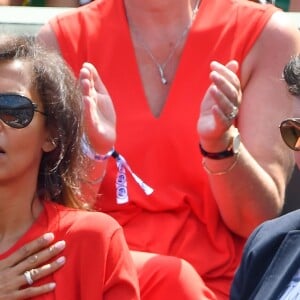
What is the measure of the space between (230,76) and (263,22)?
421 mm

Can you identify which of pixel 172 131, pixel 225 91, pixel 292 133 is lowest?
pixel 172 131

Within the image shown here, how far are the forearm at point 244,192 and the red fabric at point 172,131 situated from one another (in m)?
0.06

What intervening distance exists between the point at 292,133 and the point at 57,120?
0.54m

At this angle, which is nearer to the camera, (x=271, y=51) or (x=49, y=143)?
(x=49, y=143)

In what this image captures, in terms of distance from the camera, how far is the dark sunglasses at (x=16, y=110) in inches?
91.3

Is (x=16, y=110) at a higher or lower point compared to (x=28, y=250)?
higher

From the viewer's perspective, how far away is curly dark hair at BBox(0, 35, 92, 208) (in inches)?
95.8

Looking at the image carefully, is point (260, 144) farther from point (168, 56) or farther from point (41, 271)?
point (41, 271)

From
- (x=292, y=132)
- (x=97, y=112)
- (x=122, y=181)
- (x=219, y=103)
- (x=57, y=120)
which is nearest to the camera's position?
(x=292, y=132)

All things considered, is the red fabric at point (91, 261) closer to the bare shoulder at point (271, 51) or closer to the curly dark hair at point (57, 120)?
the curly dark hair at point (57, 120)

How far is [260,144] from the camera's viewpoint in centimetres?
296

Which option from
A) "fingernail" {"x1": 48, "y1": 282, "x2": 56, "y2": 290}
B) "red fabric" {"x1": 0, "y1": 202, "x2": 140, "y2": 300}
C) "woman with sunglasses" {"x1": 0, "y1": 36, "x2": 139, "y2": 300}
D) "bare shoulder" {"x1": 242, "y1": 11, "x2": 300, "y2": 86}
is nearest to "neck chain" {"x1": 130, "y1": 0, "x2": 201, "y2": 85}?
"bare shoulder" {"x1": 242, "y1": 11, "x2": 300, "y2": 86}

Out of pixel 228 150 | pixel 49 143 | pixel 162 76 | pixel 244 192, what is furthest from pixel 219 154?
pixel 49 143

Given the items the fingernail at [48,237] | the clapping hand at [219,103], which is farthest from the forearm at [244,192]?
the fingernail at [48,237]
